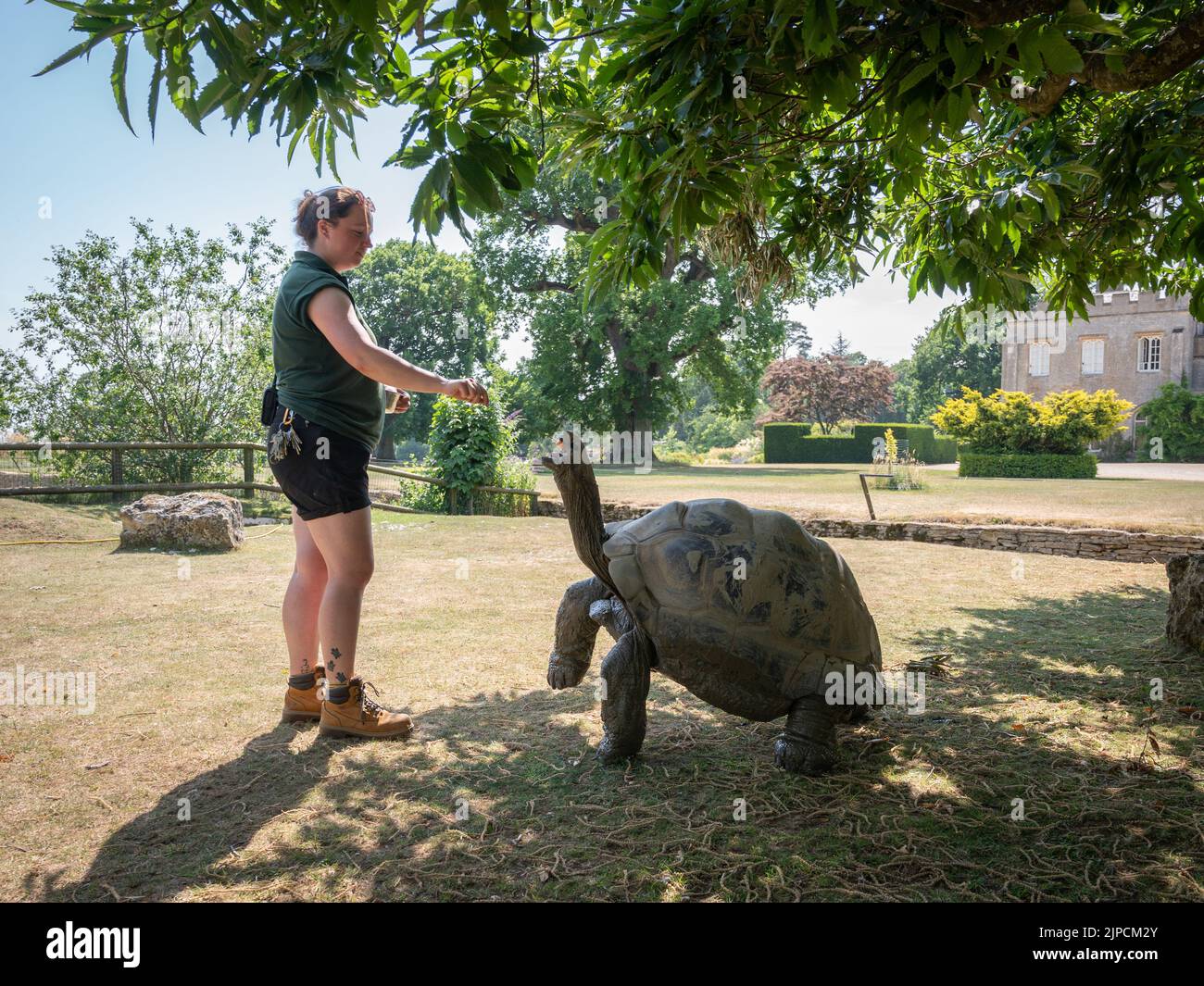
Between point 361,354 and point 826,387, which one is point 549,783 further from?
point 826,387

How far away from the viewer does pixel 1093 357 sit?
147ft

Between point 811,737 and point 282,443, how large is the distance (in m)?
2.66

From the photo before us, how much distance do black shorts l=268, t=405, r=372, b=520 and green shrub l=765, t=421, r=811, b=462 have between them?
39.0 meters

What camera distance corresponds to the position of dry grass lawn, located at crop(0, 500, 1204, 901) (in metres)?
2.64

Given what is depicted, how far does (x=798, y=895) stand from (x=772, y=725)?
1.68 meters

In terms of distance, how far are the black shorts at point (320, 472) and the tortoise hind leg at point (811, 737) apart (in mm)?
2095

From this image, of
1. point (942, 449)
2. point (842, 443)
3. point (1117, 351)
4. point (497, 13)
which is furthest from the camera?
point (1117, 351)

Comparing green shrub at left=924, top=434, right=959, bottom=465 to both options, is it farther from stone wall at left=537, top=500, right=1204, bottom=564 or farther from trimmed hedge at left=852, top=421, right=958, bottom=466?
stone wall at left=537, top=500, right=1204, bottom=564

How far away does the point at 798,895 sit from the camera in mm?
2551

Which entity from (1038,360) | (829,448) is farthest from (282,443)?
(1038,360)

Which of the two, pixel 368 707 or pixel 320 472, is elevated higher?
pixel 320 472

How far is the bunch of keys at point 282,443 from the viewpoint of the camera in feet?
11.7

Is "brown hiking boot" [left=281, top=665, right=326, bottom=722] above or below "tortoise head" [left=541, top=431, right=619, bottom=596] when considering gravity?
below

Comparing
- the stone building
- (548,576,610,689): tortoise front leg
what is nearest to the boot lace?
(548,576,610,689): tortoise front leg
